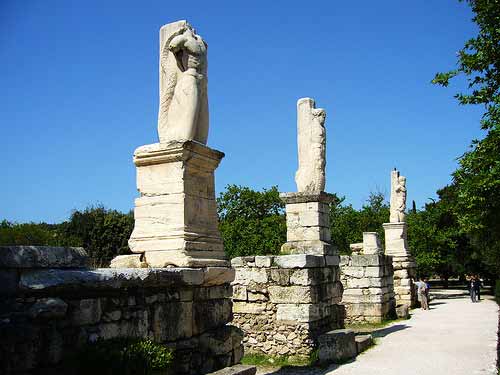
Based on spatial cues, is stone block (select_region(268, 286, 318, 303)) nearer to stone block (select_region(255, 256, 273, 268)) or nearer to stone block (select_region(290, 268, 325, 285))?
stone block (select_region(290, 268, 325, 285))

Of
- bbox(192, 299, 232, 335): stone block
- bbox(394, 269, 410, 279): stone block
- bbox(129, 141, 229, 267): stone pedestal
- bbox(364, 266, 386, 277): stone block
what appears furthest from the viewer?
bbox(394, 269, 410, 279): stone block

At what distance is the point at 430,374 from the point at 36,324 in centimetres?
640

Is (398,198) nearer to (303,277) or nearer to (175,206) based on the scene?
(303,277)

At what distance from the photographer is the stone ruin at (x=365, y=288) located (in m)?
14.7

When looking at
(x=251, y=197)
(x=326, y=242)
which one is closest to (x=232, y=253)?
(x=251, y=197)

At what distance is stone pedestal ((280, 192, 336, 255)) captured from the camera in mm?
11023

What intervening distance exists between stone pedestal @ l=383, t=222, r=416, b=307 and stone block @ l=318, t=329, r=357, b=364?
10408 mm

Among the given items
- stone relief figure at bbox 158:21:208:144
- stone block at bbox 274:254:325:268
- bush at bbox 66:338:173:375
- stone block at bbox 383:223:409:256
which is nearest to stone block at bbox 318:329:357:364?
stone block at bbox 274:254:325:268

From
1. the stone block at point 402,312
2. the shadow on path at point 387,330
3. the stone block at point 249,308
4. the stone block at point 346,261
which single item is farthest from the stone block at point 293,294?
the stone block at point 402,312

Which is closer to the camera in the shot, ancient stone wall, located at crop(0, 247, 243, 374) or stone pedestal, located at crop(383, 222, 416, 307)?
ancient stone wall, located at crop(0, 247, 243, 374)

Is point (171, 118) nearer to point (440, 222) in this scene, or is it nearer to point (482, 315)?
point (482, 315)

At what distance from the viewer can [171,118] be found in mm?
6570

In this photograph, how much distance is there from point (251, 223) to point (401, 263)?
1509 cm

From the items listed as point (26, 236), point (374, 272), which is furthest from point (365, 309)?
point (26, 236)
